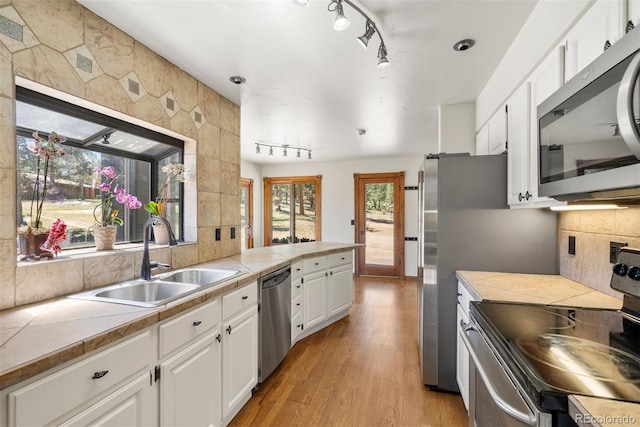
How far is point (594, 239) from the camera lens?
1514 mm

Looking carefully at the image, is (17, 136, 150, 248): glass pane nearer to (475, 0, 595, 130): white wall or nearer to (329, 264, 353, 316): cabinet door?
(329, 264, 353, 316): cabinet door

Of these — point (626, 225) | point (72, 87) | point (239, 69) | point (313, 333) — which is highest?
point (239, 69)

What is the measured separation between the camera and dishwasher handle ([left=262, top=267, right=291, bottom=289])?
212cm

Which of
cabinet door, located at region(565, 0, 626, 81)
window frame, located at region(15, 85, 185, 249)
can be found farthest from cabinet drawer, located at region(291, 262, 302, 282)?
cabinet door, located at region(565, 0, 626, 81)

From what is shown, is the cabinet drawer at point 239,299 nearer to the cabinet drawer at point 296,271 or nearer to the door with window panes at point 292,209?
the cabinet drawer at point 296,271

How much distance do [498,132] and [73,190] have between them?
2.91m

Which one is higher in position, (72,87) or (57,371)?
(72,87)

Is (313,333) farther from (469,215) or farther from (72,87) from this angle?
(72,87)

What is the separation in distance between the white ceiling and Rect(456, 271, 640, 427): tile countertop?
1.56m

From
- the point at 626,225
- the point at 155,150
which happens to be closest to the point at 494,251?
the point at 626,225

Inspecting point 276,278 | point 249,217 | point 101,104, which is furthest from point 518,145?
point 249,217

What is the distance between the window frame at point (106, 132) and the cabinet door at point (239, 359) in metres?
1.03

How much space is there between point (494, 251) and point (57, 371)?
2.32m

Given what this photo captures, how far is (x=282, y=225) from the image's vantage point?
21.6 feet
